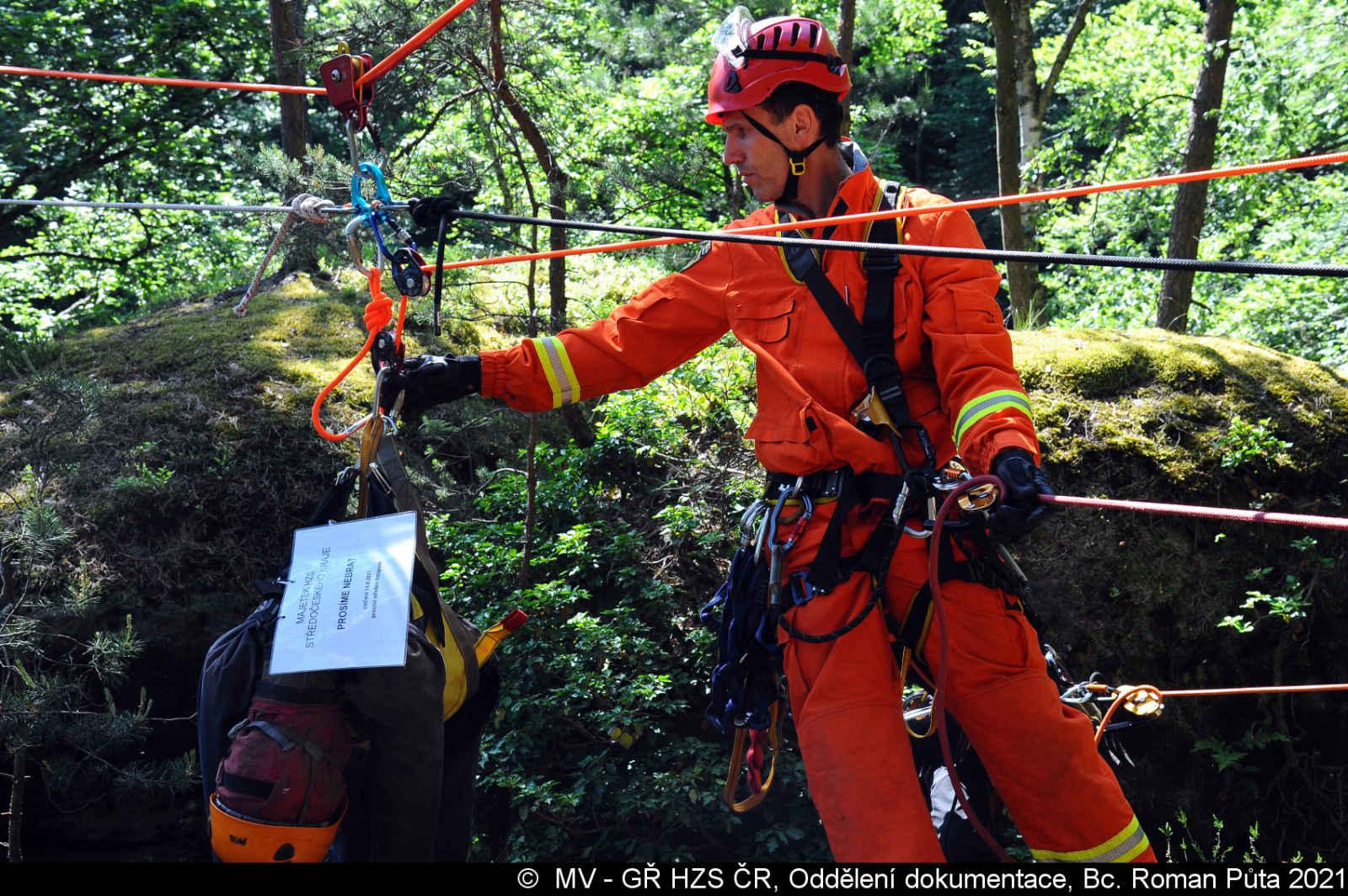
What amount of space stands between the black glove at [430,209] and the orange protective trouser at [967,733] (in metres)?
1.46

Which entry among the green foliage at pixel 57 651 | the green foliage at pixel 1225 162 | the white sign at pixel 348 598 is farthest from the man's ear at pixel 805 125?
the green foliage at pixel 1225 162

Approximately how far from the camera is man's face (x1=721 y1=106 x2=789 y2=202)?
8.65ft

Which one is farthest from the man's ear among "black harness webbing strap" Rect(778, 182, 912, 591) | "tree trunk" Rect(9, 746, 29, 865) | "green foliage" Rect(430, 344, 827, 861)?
"tree trunk" Rect(9, 746, 29, 865)

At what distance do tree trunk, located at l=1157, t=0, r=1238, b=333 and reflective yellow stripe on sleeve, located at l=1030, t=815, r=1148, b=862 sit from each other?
5.84 m

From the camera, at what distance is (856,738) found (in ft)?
7.48

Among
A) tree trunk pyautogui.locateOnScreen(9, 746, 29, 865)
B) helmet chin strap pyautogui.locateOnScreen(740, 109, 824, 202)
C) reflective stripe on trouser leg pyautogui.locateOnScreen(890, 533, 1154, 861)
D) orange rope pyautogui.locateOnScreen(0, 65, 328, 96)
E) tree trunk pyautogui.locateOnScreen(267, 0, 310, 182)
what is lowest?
tree trunk pyautogui.locateOnScreen(9, 746, 29, 865)

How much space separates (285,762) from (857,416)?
5.41ft

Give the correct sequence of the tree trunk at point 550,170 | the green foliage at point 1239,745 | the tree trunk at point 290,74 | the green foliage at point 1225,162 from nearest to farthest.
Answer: the tree trunk at point 550,170
the green foliage at point 1239,745
the tree trunk at point 290,74
the green foliage at point 1225,162

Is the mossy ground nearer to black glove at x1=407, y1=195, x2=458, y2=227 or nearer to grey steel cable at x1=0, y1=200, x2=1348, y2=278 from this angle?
black glove at x1=407, y1=195, x2=458, y2=227

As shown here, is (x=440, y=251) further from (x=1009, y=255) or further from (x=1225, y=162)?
(x=1225, y=162)

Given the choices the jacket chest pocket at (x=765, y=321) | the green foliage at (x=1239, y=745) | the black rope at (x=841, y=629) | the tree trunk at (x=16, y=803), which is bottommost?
the green foliage at (x=1239, y=745)

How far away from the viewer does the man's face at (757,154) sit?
264 centimetres

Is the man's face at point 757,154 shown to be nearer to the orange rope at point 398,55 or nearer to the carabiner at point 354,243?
the orange rope at point 398,55

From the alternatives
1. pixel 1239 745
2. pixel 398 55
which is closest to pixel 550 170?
pixel 398 55
